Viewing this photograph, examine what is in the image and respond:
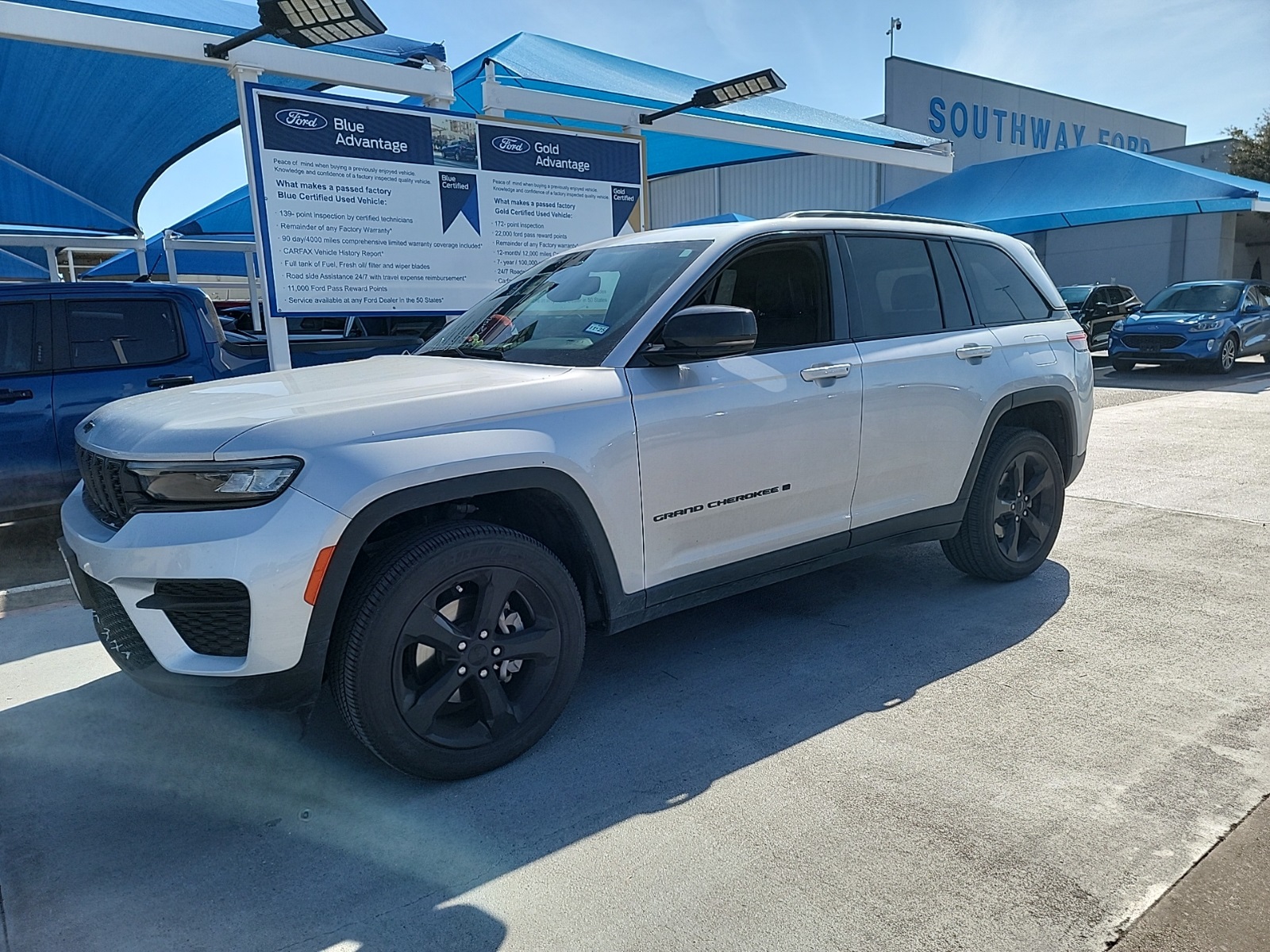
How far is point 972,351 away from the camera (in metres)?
4.37

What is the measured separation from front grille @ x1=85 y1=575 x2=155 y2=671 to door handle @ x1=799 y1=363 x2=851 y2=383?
102 inches

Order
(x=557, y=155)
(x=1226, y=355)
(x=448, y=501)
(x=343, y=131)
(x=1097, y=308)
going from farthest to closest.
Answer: (x=1097, y=308), (x=1226, y=355), (x=557, y=155), (x=343, y=131), (x=448, y=501)

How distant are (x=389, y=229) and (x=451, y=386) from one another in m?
4.46

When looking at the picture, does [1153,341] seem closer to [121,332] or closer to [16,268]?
[121,332]

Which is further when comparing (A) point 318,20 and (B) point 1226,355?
(B) point 1226,355

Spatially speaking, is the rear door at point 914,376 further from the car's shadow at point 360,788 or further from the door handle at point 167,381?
the door handle at point 167,381

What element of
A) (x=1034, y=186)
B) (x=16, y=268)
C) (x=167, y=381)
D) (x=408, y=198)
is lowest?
(x=167, y=381)

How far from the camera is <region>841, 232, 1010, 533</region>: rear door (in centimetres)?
400

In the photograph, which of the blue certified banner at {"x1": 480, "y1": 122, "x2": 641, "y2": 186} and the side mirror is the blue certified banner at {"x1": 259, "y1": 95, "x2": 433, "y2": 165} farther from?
the side mirror

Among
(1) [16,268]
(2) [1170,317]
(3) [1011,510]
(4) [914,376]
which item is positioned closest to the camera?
(4) [914,376]

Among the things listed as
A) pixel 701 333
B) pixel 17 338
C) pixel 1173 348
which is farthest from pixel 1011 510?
pixel 1173 348

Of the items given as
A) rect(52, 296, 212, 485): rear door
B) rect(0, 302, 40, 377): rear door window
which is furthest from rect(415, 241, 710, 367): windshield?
rect(0, 302, 40, 377): rear door window

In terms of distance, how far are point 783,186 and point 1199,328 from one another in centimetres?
1377

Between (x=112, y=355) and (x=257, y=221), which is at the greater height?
(x=257, y=221)
